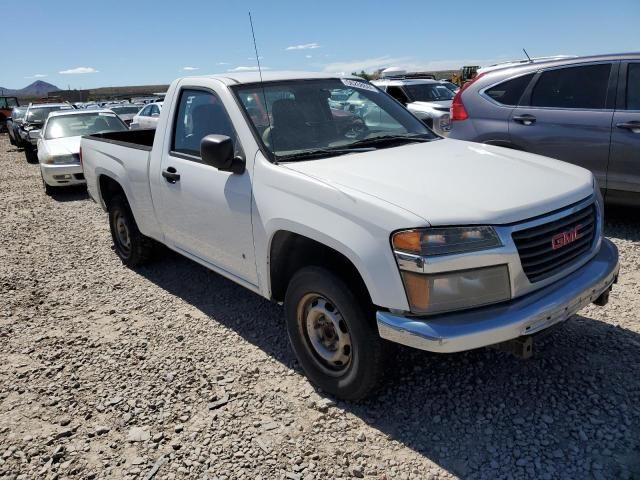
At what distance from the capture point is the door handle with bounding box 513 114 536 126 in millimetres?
6027

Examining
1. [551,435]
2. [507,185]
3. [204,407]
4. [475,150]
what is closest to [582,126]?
[475,150]

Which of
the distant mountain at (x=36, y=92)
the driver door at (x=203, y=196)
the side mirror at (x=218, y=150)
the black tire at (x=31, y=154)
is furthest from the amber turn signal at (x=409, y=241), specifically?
the distant mountain at (x=36, y=92)

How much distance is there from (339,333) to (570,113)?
4306 millimetres

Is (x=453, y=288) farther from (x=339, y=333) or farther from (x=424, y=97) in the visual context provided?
(x=424, y=97)

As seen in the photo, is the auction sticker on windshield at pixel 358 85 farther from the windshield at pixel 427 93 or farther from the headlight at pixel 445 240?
the windshield at pixel 427 93

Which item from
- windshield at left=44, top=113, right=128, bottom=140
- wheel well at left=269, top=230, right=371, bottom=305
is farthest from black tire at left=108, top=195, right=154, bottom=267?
windshield at left=44, top=113, right=128, bottom=140

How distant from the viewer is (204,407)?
3.15 m

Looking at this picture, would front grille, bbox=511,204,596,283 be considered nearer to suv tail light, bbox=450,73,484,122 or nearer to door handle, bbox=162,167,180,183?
door handle, bbox=162,167,180,183

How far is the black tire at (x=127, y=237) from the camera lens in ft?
17.6

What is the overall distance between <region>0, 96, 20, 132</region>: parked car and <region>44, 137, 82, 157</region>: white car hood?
2492 cm

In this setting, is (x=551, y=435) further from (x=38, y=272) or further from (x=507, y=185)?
(x=38, y=272)

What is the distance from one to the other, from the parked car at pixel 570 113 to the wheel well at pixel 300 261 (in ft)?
12.9

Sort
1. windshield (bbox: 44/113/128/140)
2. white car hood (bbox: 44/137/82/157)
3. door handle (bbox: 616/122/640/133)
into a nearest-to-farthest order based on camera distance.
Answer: door handle (bbox: 616/122/640/133)
white car hood (bbox: 44/137/82/157)
windshield (bbox: 44/113/128/140)

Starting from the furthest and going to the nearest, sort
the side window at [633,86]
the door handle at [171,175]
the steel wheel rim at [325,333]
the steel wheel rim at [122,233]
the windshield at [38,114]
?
the windshield at [38,114] < the steel wheel rim at [122,233] < the side window at [633,86] < the door handle at [171,175] < the steel wheel rim at [325,333]
